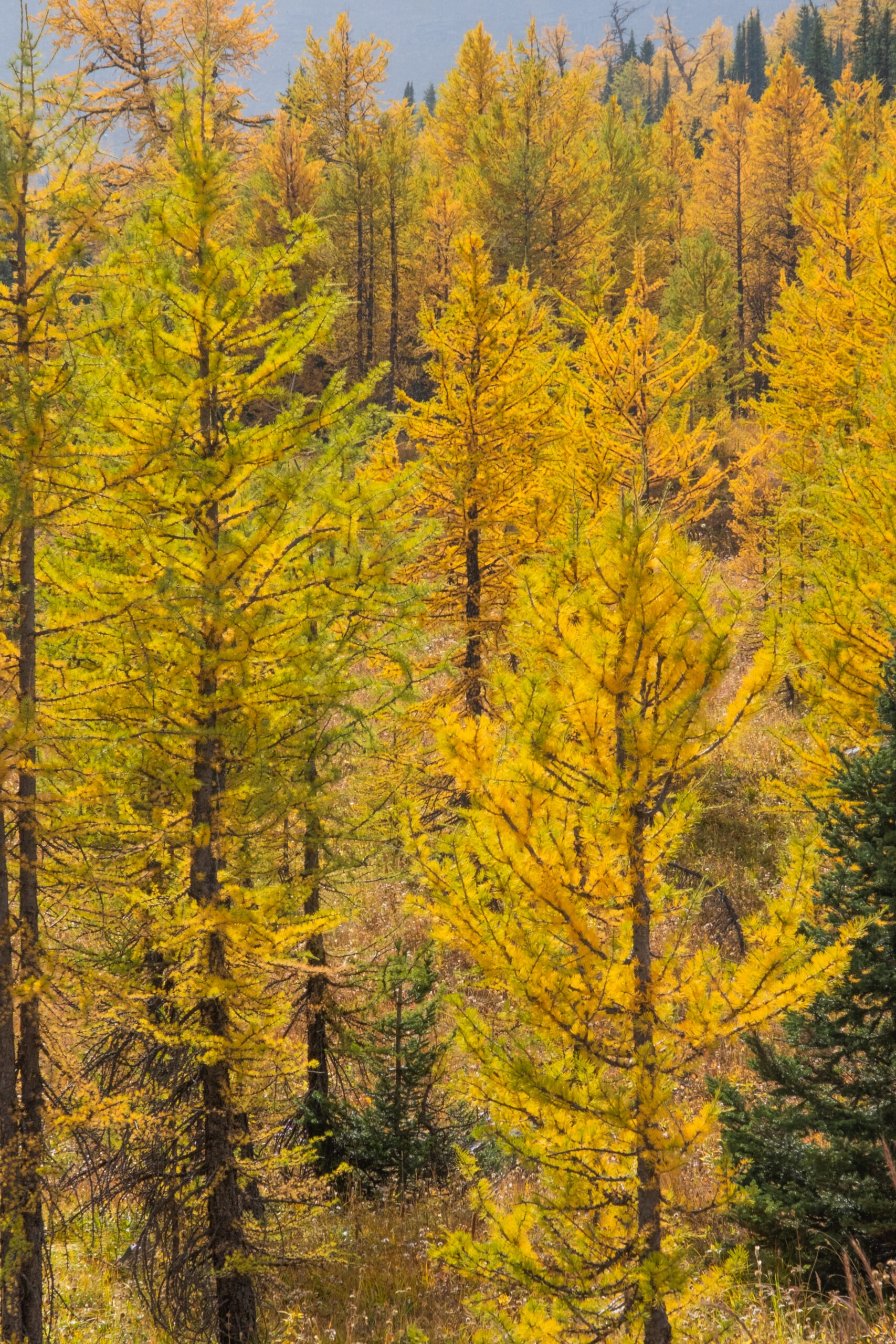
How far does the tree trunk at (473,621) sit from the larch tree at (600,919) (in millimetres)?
7845

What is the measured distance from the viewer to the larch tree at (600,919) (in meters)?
3.74

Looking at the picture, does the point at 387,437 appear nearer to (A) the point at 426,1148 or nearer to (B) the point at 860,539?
(B) the point at 860,539

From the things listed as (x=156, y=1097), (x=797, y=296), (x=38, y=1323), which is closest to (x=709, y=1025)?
(x=156, y=1097)

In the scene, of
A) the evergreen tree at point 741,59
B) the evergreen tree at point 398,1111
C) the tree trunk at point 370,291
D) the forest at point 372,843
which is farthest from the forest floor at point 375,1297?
the evergreen tree at point 741,59

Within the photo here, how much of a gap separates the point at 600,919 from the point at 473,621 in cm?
804

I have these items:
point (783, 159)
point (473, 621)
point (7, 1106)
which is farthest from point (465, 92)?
point (7, 1106)

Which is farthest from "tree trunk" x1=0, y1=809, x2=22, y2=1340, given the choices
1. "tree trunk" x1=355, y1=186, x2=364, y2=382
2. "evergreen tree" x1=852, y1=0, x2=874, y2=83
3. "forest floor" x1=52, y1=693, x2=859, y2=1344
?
"evergreen tree" x1=852, y1=0, x2=874, y2=83

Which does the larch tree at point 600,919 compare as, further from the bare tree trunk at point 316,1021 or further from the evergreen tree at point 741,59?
the evergreen tree at point 741,59

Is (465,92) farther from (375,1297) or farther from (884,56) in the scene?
(375,1297)

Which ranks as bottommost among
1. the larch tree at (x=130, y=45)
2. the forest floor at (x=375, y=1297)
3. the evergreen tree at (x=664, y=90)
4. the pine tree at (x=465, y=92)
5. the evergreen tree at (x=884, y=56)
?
the forest floor at (x=375, y=1297)

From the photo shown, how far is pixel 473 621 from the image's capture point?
471 inches

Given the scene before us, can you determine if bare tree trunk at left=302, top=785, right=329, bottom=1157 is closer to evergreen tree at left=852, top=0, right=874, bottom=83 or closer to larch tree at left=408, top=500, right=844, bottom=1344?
larch tree at left=408, top=500, right=844, bottom=1344

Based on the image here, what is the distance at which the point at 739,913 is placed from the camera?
1230 centimetres

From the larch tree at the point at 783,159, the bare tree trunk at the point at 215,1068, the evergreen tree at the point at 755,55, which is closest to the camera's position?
the bare tree trunk at the point at 215,1068
